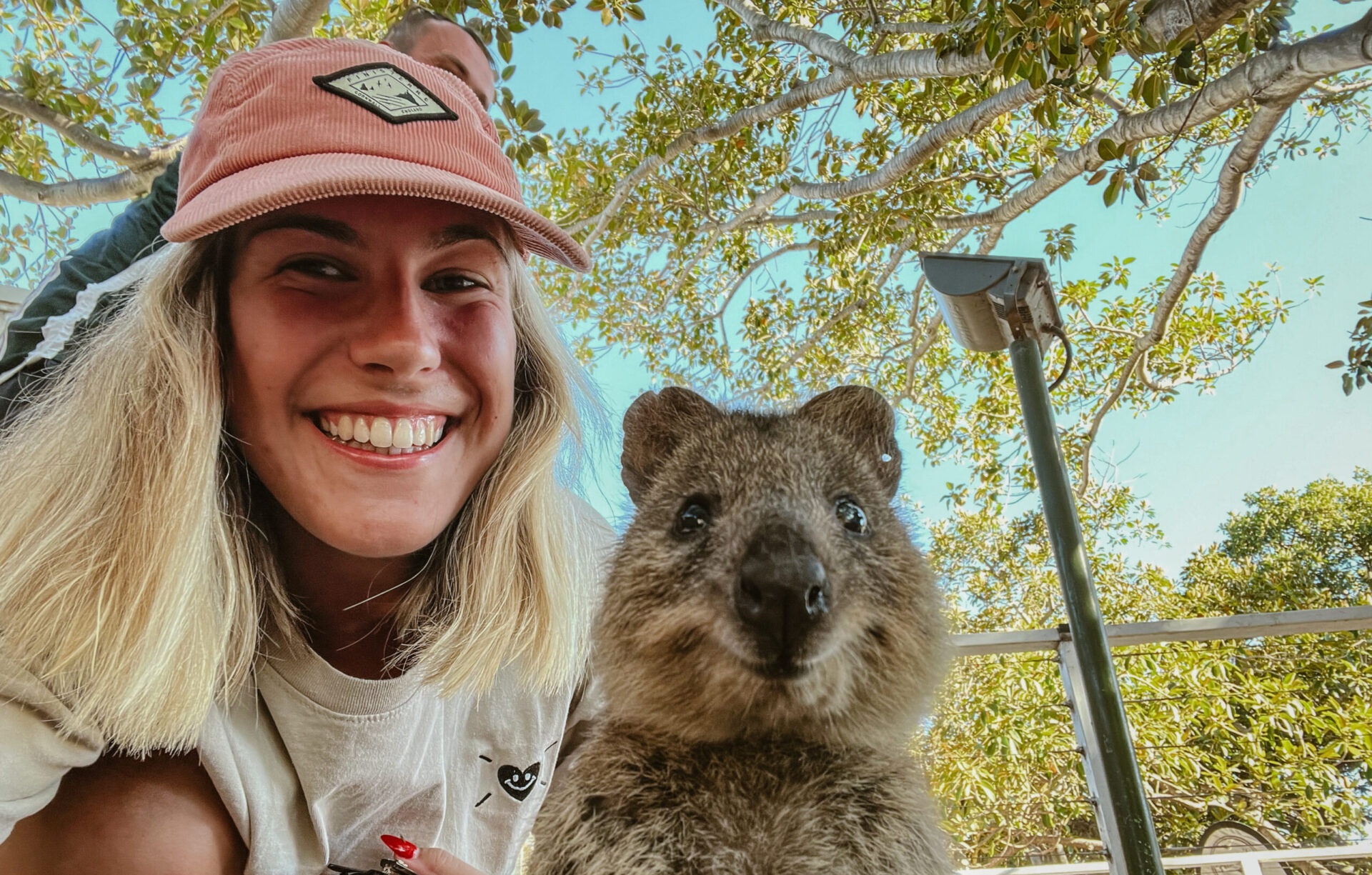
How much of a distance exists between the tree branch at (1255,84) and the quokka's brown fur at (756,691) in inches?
73.2

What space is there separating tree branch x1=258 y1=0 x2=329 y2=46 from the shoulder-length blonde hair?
145 cm

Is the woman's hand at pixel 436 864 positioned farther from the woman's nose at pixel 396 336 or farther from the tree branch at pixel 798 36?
the tree branch at pixel 798 36

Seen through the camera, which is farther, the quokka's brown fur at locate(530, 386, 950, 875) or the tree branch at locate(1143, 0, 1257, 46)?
the tree branch at locate(1143, 0, 1257, 46)

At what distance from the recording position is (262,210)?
106 centimetres

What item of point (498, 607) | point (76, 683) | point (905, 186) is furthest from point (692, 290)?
point (76, 683)

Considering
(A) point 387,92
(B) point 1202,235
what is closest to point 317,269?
(A) point 387,92

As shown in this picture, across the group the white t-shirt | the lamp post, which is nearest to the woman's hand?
the white t-shirt

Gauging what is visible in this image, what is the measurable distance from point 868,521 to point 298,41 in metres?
1.09

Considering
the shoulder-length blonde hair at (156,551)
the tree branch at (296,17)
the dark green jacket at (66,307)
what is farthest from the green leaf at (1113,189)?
the dark green jacket at (66,307)

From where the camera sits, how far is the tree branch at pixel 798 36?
381 centimetres

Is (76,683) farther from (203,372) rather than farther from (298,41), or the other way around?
(298,41)

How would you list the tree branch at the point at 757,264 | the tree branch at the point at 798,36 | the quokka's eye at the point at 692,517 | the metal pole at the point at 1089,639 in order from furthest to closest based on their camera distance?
1. the tree branch at the point at 757,264
2. the tree branch at the point at 798,36
3. the metal pole at the point at 1089,639
4. the quokka's eye at the point at 692,517

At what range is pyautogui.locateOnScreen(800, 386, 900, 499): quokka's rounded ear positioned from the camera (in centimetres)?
124

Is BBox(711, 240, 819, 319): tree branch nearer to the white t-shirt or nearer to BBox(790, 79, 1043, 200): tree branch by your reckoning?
BBox(790, 79, 1043, 200): tree branch
